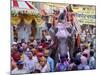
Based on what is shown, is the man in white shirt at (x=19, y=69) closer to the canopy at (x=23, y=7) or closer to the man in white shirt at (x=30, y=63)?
the man in white shirt at (x=30, y=63)

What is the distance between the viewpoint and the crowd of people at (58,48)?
1.80m

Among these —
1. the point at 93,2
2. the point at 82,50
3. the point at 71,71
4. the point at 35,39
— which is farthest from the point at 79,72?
the point at 93,2

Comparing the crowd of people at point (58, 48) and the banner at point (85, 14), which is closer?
the crowd of people at point (58, 48)

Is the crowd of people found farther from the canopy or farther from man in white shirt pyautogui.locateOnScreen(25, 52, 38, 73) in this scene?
the canopy

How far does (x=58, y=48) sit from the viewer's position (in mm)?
1924

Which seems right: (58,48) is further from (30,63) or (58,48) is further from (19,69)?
(19,69)

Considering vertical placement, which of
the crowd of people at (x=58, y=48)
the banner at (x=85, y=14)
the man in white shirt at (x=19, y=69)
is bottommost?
the man in white shirt at (x=19, y=69)

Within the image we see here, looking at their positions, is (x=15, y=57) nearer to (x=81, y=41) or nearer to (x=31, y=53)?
(x=31, y=53)

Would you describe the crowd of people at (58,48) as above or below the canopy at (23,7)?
below

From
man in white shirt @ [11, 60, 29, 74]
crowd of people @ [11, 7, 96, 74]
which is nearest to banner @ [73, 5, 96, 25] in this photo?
crowd of people @ [11, 7, 96, 74]

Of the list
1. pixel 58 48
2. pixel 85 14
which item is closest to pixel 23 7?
pixel 58 48

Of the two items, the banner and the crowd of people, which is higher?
the banner

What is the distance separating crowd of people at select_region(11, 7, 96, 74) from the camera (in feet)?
5.92

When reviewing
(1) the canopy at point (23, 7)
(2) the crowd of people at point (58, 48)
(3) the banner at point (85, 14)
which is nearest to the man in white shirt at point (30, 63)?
(2) the crowd of people at point (58, 48)
